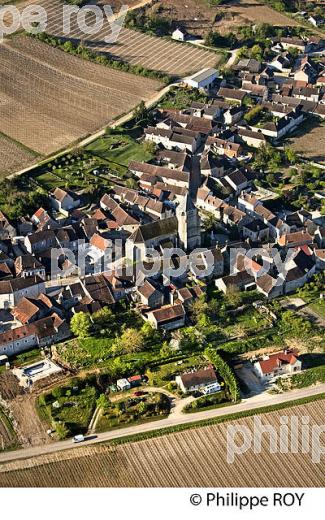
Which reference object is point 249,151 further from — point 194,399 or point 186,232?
point 194,399

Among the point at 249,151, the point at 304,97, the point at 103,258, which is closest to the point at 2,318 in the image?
the point at 103,258

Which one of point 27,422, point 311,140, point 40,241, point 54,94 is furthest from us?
point 54,94

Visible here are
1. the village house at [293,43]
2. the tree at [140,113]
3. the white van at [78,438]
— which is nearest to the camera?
the white van at [78,438]

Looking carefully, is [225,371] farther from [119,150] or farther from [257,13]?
[257,13]

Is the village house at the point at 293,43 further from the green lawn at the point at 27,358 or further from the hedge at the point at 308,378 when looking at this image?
the green lawn at the point at 27,358

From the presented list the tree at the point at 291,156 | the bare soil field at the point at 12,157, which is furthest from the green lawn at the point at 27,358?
the tree at the point at 291,156

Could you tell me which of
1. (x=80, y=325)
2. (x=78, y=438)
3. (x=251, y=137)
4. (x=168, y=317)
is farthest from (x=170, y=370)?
(x=251, y=137)
